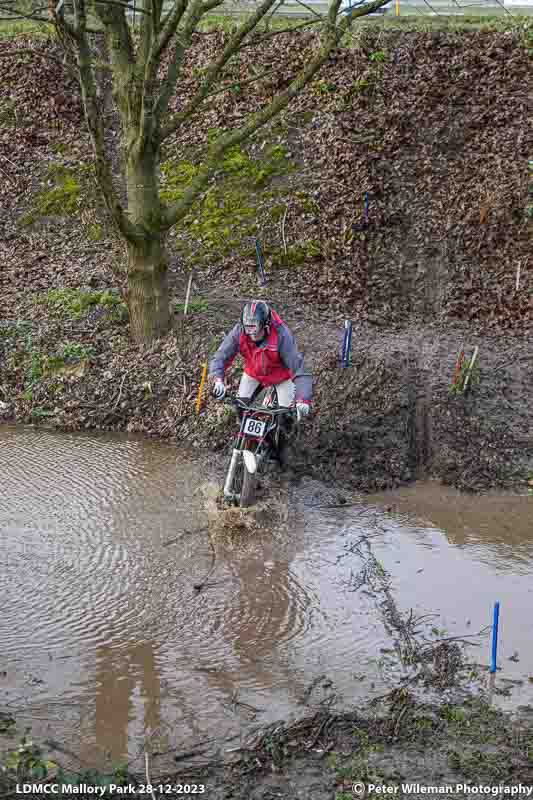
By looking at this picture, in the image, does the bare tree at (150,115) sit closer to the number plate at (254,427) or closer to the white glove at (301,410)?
the number plate at (254,427)

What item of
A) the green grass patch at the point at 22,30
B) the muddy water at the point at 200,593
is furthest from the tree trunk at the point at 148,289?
the green grass patch at the point at 22,30

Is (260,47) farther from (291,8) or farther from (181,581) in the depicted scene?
(181,581)

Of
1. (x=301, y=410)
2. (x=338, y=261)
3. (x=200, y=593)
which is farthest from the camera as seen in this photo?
(x=338, y=261)

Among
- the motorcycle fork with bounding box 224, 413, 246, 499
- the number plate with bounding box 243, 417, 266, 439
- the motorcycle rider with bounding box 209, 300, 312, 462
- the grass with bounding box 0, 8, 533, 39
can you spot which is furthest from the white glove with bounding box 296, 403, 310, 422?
the grass with bounding box 0, 8, 533, 39

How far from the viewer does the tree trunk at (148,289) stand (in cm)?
1159

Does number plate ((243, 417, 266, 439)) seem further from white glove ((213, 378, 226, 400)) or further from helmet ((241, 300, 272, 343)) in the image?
helmet ((241, 300, 272, 343))

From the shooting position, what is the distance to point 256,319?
8125mm

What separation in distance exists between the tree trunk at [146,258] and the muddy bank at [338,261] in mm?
352

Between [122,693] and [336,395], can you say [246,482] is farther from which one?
[122,693]

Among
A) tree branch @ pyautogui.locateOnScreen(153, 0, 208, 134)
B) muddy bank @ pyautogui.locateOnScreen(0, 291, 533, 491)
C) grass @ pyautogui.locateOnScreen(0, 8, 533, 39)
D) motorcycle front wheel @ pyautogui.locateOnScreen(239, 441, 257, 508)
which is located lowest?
motorcycle front wheel @ pyautogui.locateOnScreen(239, 441, 257, 508)

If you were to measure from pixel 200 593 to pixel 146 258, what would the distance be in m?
6.17

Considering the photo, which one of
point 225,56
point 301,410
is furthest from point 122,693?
point 225,56

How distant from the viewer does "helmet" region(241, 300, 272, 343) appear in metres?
8.12

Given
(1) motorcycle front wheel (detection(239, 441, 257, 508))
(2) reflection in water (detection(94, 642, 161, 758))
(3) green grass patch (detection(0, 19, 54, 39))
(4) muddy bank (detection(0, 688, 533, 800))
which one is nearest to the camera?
(4) muddy bank (detection(0, 688, 533, 800))
